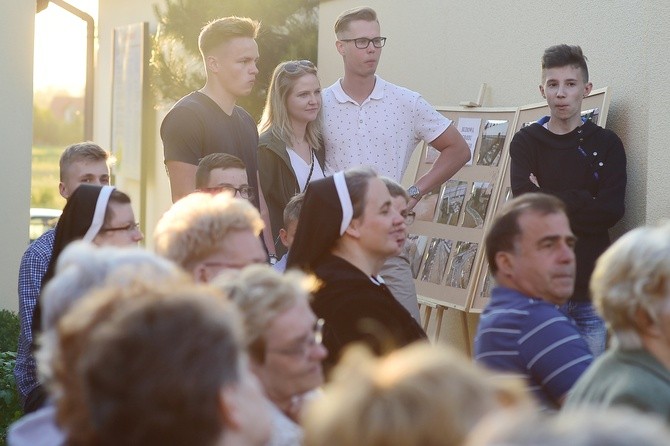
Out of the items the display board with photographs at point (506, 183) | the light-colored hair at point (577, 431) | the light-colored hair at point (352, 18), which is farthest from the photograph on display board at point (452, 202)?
the light-colored hair at point (577, 431)

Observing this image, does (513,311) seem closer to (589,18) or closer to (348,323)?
(348,323)

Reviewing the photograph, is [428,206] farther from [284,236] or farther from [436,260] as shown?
[284,236]

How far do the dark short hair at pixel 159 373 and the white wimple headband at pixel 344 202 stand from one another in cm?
278

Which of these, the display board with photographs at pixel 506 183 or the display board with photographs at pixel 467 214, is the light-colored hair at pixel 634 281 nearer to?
the display board with photographs at pixel 506 183

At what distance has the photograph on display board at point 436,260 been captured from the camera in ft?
32.8

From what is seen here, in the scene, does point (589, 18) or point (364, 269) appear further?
point (589, 18)

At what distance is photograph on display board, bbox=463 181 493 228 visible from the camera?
9.63 m

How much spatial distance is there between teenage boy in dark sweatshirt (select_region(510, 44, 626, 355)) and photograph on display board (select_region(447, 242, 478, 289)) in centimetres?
230

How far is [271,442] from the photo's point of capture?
327 cm

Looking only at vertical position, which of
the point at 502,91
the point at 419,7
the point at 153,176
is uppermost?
the point at 419,7

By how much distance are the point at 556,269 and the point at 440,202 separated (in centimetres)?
573

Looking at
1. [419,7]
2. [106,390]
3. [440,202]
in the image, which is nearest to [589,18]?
[440,202]

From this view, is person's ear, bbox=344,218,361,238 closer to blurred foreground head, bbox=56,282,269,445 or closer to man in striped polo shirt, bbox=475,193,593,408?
man in striped polo shirt, bbox=475,193,593,408

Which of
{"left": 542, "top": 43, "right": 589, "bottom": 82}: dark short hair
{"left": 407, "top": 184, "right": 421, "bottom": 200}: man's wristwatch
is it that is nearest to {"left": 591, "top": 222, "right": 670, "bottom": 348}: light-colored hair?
{"left": 542, "top": 43, "right": 589, "bottom": 82}: dark short hair
